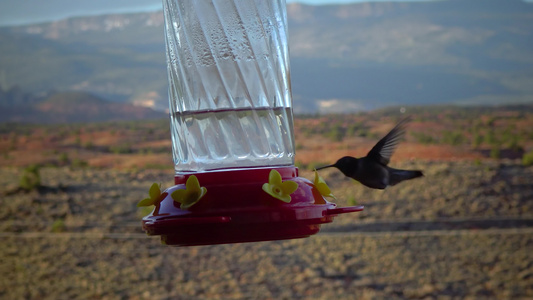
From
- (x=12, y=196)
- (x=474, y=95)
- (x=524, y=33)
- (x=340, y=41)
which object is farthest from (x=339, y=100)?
(x=12, y=196)

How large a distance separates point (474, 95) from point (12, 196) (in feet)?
56.2

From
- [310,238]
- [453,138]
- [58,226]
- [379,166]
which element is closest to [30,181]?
[58,226]

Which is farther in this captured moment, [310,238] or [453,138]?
A: [453,138]

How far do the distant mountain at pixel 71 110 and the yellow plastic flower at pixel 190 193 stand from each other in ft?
44.6

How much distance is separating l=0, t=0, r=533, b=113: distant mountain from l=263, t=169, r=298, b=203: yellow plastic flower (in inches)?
612

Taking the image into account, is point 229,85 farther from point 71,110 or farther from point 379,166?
point 71,110

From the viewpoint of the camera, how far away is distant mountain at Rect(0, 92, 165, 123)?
49.1 feet

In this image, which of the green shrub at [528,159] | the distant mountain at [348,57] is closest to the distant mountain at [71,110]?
the distant mountain at [348,57]

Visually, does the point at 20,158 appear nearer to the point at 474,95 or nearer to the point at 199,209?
the point at 199,209

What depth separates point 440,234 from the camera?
18.6 ft

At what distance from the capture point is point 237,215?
1.10m

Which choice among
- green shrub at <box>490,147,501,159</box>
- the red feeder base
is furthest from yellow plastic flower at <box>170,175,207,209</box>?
green shrub at <box>490,147,501,159</box>

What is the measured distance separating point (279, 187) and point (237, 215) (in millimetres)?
99

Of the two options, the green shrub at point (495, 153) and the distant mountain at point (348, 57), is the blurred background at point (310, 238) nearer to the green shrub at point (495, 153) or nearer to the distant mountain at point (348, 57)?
the green shrub at point (495, 153)
